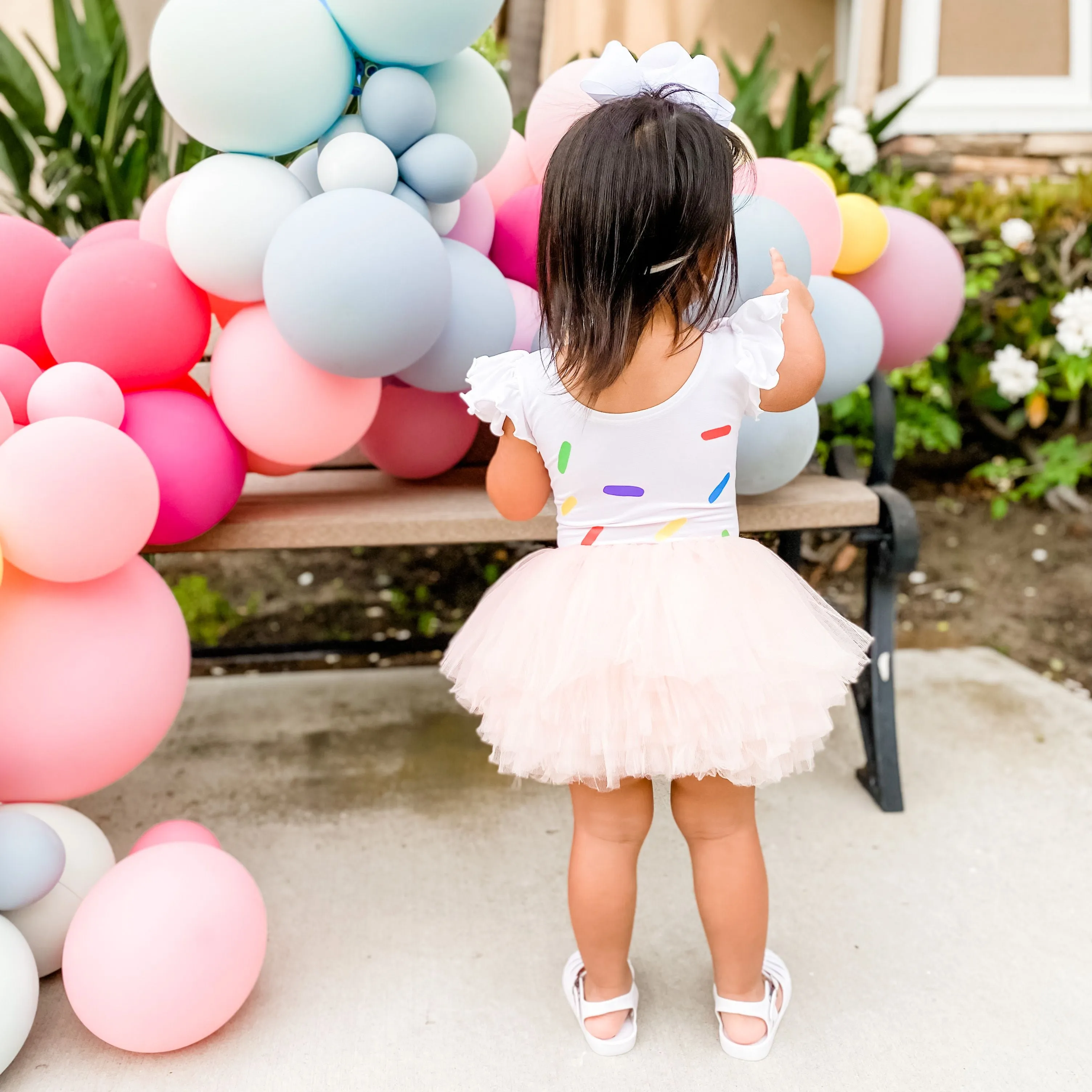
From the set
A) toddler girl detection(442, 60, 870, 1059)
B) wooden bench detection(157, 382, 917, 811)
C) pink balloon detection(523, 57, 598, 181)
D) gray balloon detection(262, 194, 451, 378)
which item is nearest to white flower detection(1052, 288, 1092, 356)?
wooden bench detection(157, 382, 917, 811)

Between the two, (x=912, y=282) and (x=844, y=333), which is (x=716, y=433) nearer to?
(x=844, y=333)

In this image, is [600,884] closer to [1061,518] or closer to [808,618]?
[808,618]

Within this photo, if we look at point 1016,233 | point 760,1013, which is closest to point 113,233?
point 760,1013

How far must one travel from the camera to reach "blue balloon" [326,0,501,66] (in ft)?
5.39

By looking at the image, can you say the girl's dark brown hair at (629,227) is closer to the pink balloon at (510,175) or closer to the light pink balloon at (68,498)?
the light pink balloon at (68,498)

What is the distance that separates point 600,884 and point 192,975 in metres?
0.63

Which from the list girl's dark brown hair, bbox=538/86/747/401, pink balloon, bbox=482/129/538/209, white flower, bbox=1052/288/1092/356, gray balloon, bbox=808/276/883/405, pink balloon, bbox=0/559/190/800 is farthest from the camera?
white flower, bbox=1052/288/1092/356

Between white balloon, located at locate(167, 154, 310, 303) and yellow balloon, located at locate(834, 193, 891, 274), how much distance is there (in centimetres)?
120

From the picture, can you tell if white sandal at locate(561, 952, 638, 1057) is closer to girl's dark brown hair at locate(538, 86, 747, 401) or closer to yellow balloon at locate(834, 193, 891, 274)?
girl's dark brown hair at locate(538, 86, 747, 401)

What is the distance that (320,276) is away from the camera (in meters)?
1.60

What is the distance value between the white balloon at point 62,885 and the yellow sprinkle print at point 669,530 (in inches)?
44.4

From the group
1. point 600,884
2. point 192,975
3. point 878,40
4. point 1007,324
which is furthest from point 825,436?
point 192,975

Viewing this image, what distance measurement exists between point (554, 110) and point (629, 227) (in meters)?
0.95

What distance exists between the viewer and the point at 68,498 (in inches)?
57.9
